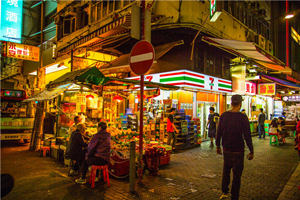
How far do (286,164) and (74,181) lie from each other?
798 centimetres

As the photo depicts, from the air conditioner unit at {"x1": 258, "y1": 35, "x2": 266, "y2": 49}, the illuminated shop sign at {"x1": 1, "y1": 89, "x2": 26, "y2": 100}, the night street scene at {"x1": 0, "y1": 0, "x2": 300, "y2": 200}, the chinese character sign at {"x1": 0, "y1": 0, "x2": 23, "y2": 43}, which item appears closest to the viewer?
the night street scene at {"x1": 0, "y1": 0, "x2": 300, "y2": 200}

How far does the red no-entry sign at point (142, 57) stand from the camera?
4.58 m

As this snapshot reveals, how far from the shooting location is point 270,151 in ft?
33.3

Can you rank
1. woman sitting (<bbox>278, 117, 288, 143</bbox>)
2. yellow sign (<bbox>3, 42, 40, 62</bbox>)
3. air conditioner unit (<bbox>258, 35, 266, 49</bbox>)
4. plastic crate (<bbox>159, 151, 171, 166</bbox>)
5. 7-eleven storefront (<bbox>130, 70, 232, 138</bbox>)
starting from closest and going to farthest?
plastic crate (<bbox>159, 151, 171, 166</bbox>) → yellow sign (<bbox>3, 42, 40, 62</bbox>) → 7-eleven storefront (<bbox>130, 70, 232, 138</bbox>) → woman sitting (<bbox>278, 117, 288, 143</bbox>) → air conditioner unit (<bbox>258, 35, 266, 49</bbox>)

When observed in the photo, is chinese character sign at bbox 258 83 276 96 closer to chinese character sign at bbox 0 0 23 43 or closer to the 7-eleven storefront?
the 7-eleven storefront

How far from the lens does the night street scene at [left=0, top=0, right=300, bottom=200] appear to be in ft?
16.1

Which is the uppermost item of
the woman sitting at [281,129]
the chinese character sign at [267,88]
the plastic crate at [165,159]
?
the chinese character sign at [267,88]

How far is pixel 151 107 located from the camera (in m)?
12.4

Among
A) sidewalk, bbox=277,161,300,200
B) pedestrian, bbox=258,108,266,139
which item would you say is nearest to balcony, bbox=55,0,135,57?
sidewalk, bbox=277,161,300,200

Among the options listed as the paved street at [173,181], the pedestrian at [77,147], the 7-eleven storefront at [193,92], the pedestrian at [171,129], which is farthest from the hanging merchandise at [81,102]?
the pedestrian at [77,147]

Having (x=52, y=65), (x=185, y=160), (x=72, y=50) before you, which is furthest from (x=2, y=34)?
(x=185, y=160)

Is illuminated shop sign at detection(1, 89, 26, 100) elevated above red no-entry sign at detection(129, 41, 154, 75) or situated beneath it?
situated beneath

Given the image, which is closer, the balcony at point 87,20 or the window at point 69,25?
the balcony at point 87,20

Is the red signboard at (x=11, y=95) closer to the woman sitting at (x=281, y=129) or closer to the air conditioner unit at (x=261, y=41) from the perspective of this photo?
the woman sitting at (x=281, y=129)
